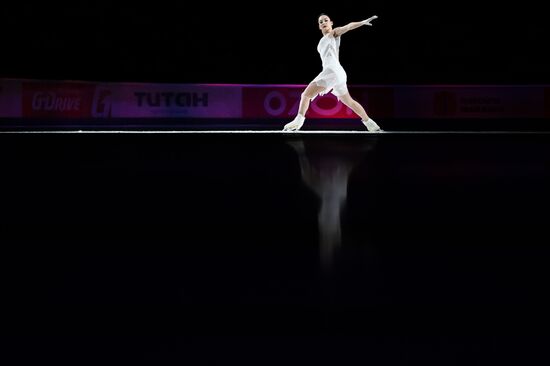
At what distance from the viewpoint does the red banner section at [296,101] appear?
19.6 metres

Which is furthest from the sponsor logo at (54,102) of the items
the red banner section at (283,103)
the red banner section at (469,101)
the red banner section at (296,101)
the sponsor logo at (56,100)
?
the red banner section at (469,101)

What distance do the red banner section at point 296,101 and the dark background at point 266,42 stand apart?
5.42 m

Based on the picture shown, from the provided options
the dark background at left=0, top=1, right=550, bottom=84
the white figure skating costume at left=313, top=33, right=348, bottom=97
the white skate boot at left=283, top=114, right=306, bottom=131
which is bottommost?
the white skate boot at left=283, top=114, right=306, bottom=131

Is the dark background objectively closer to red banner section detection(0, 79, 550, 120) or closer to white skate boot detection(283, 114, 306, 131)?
red banner section detection(0, 79, 550, 120)

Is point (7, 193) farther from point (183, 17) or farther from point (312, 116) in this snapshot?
point (183, 17)

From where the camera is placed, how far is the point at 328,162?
8070mm

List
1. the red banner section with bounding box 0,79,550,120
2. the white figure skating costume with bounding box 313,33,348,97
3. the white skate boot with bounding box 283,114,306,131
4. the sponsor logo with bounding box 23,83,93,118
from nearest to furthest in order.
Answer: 1. the white figure skating costume with bounding box 313,33,348,97
2. the white skate boot with bounding box 283,114,306,131
3. the sponsor logo with bounding box 23,83,93,118
4. the red banner section with bounding box 0,79,550,120

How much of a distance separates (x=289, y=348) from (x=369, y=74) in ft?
80.2

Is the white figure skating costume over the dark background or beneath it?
beneath

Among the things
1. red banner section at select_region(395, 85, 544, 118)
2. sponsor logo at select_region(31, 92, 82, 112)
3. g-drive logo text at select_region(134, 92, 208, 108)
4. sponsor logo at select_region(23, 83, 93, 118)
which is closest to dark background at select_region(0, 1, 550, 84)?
red banner section at select_region(395, 85, 544, 118)

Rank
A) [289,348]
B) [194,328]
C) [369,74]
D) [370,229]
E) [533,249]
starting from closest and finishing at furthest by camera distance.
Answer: [289,348]
[194,328]
[533,249]
[370,229]
[369,74]

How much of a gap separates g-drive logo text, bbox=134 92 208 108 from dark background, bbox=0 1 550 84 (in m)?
5.54

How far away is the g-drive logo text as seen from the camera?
1969 cm

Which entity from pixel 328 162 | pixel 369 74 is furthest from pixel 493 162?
pixel 369 74
